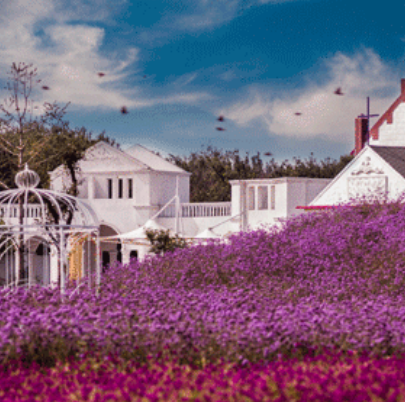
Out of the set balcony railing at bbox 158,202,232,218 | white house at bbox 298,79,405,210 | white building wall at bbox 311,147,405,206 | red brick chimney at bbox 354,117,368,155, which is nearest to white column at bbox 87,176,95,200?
balcony railing at bbox 158,202,232,218

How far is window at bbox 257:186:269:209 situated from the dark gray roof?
7758mm

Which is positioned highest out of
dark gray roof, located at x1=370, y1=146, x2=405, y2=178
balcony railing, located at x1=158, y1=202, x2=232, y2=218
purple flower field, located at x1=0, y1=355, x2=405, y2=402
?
dark gray roof, located at x1=370, y1=146, x2=405, y2=178

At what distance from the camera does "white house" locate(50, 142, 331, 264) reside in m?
31.5

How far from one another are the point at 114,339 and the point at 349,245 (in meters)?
8.04

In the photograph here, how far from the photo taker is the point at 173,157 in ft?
192

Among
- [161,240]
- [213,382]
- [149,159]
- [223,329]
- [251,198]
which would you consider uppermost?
[149,159]

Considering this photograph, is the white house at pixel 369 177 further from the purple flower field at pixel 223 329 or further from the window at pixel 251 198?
the purple flower field at pixel 223 329

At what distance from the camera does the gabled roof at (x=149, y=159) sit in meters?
36.3

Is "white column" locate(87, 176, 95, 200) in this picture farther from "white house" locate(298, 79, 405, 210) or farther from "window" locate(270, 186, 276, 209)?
"white house" locate(298, 79, 405, 210)

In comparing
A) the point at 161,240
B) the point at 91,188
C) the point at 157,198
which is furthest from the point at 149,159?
the point at 161,240

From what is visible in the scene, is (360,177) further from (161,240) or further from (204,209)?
(204,209)

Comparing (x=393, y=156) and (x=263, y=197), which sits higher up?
(x=393, y=156)

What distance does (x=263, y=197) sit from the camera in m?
32.5

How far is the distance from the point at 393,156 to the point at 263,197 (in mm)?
8614
